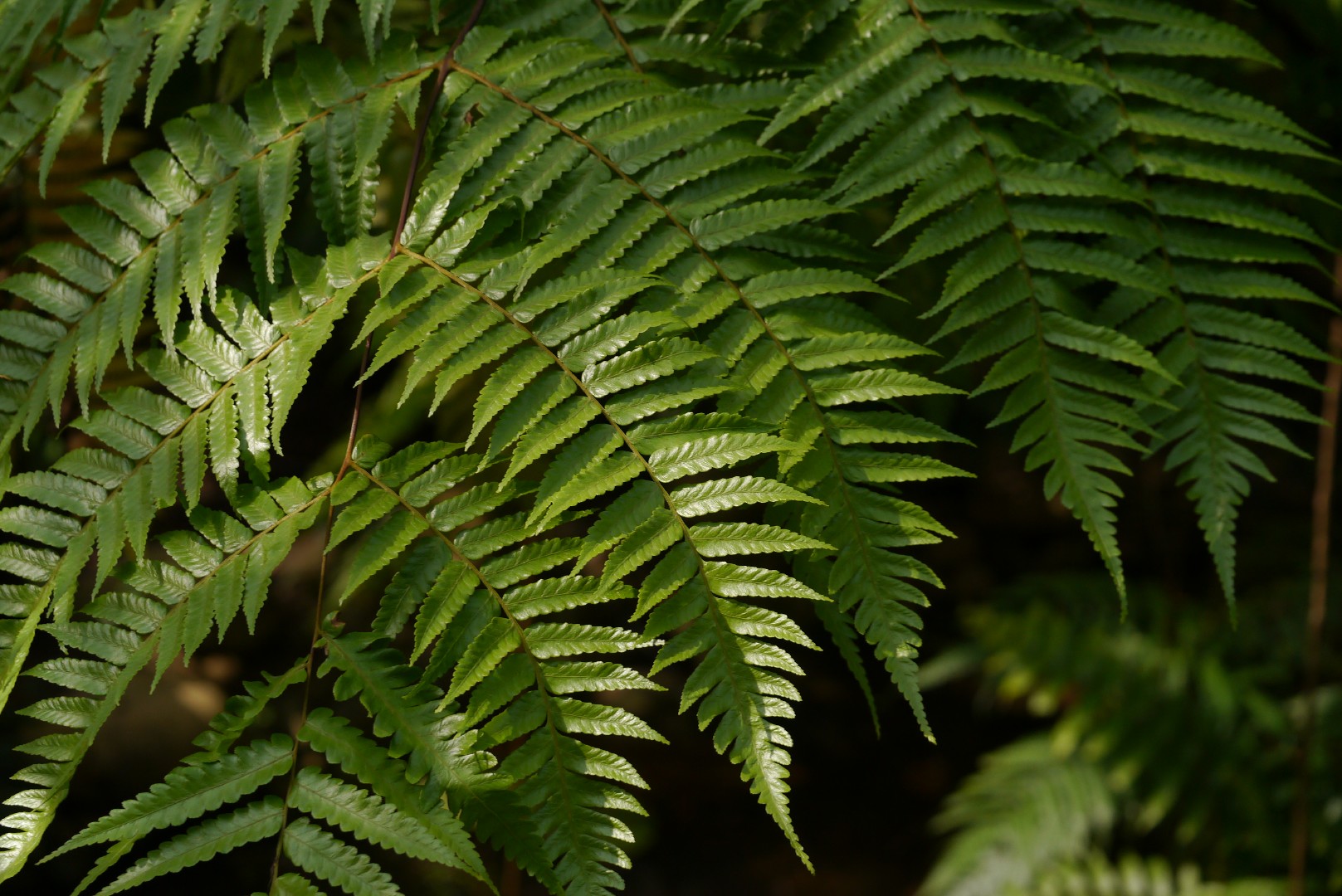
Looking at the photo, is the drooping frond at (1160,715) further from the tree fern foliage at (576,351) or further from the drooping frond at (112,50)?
the drooping frond at (112,50)

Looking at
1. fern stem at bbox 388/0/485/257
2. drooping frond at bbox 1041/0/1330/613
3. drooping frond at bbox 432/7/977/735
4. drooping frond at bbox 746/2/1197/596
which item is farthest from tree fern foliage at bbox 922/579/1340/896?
fern stem at bbox 388/0/485/257

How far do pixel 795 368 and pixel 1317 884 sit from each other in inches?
95.8

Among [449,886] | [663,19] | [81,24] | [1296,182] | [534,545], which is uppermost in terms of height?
[81,24]

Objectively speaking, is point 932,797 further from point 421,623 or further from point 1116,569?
point 421,623

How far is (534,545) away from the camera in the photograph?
0.96 m

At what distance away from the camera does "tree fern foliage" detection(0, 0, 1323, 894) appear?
916 millimetres

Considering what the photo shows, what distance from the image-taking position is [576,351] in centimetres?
96

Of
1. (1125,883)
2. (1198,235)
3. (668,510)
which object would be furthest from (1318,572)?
(668,510)

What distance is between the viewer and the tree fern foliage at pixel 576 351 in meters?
0.92

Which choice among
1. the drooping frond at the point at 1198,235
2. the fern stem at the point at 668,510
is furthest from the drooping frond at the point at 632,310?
the drooping frond at the point at 1198,235

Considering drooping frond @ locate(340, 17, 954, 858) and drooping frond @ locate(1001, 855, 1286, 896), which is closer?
drooping frond @ locate(340, 17, 954, 858)

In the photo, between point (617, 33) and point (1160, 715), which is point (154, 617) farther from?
point (1160, 715)

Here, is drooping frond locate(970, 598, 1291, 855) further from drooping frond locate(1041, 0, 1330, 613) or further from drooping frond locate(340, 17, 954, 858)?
drooping frond locate(340, 17, 954, 858)

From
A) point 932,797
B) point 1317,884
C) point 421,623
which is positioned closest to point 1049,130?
point 421,623
